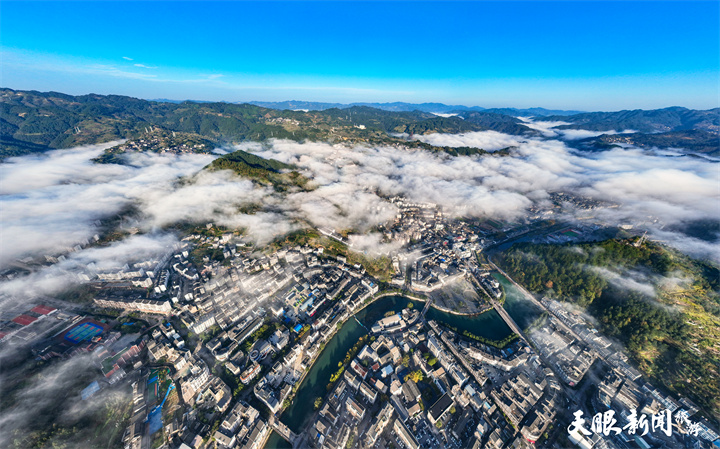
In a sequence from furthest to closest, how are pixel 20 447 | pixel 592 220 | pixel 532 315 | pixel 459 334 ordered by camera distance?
pixel 592 220 < pixel 532 315 < pixel 459 334 < pixel 20 447

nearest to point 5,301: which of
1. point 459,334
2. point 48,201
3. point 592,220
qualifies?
point 48,201

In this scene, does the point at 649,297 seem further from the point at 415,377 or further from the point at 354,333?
the point at 354,333

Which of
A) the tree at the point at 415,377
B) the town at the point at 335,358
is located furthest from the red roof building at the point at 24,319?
the tree at the point at 415,377

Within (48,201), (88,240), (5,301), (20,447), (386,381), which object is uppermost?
(48,201)

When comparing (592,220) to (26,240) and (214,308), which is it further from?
(26,240)

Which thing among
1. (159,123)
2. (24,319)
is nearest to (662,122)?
(24,319)

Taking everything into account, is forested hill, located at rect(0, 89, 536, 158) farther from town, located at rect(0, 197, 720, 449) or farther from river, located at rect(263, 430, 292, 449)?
river, located at rect(263, 430, 292, 449)

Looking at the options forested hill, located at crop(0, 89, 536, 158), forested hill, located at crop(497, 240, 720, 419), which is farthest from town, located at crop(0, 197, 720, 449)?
forested hill, located at crop(0, 89, 536, 158)
